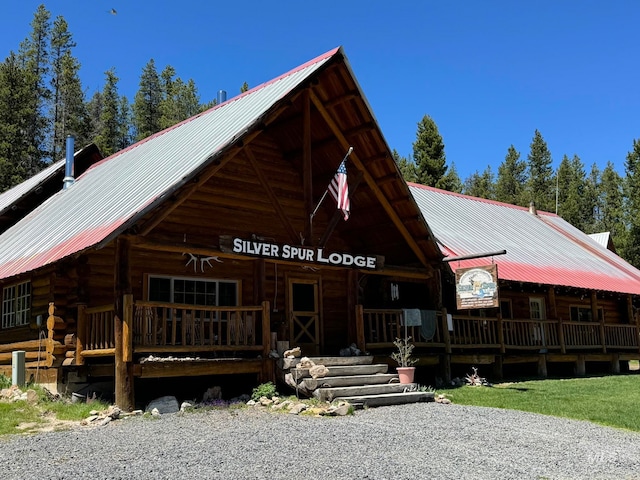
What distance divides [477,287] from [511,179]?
6441cm

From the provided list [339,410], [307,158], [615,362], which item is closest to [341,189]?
[307,158]

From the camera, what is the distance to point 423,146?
55562 mm

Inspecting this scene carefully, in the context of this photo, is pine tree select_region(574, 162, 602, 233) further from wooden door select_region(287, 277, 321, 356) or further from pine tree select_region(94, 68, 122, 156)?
wooden door select_region(287, 277, 321, 356)

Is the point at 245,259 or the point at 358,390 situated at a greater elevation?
the point at 245,259

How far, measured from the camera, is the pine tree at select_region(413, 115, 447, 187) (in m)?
54.9

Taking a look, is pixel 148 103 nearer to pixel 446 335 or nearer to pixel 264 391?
pixel 446 335

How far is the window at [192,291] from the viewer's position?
659 inches

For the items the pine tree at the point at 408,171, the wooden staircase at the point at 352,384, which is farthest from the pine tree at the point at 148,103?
the wooden staircase at the point at 352,384

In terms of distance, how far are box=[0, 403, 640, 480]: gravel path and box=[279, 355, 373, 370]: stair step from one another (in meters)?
2.21

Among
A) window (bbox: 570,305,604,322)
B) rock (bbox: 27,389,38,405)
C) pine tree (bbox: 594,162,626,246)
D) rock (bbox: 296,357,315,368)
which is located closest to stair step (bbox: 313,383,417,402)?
rock (bbox: 296,357,315,368)

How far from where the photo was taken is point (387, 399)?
13.9 m

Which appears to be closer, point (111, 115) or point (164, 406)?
point (164, 406)

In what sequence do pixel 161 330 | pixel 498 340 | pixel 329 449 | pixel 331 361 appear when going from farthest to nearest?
pixel 498 340 < pixel 331 361 < pixel 161 330 < pixel 329 449

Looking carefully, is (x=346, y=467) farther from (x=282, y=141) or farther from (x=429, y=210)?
(x=429, y=210)
